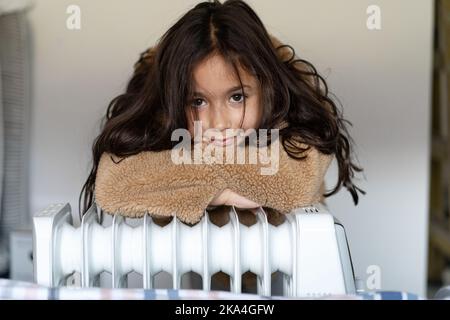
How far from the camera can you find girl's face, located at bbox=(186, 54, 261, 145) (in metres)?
0.69

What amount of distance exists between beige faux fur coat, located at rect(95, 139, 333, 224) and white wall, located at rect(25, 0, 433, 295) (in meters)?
0.14

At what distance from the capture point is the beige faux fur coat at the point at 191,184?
653 mm

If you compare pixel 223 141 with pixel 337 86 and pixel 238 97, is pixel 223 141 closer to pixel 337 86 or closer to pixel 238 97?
pixel 238 97

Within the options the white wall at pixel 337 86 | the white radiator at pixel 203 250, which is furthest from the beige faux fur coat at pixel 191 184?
the white wall at pixel 337 86

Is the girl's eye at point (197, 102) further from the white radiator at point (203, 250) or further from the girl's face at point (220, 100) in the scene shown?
the white radiator at point (203, 250)

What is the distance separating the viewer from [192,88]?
0.69 meters

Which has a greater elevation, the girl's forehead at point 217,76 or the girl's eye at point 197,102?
the girl's forehead at point 217,76

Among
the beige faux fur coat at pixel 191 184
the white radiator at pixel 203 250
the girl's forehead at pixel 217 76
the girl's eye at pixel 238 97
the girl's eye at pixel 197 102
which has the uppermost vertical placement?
the girl's forehead at pixel 217 76

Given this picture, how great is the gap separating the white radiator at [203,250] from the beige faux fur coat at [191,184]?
20mm

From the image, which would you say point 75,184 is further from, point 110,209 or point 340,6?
point 340,6

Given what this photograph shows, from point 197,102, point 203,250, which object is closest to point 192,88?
point 197,102

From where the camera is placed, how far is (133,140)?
69 cm
